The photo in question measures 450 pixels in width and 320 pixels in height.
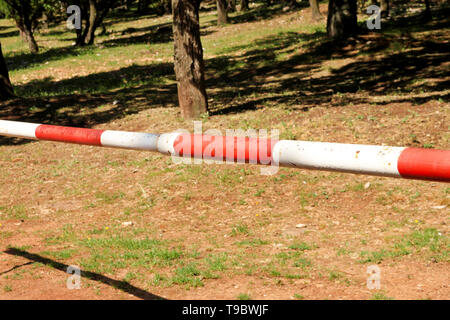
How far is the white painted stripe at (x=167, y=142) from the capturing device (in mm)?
2971

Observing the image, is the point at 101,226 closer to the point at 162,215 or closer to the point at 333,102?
the point at 162,215

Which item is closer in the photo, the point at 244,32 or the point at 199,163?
the point at 199,163

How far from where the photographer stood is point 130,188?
889 centimetres

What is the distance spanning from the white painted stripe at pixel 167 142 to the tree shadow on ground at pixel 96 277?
2.42m

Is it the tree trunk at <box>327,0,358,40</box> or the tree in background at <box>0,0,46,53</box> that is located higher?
the tree in background at <box>0,0,46,53</box>

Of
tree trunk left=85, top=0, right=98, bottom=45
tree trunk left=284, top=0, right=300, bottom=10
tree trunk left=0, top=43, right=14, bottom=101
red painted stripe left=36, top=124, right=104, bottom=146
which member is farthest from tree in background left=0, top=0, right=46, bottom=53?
red painted stripe left=36, top=124, right=104, bottom=146

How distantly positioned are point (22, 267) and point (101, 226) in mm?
1608

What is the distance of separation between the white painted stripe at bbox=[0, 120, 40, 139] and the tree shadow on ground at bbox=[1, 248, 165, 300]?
6.31 feet

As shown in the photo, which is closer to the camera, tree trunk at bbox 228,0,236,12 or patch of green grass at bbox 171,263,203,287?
patch of green grass at bbox 171,263,203,287

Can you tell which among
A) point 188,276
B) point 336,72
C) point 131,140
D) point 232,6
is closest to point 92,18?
point 232,6

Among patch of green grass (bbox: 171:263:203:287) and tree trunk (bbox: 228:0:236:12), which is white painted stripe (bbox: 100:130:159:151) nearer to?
patch of green grass (bbox: 171:263:203:287)

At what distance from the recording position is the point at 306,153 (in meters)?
2.50

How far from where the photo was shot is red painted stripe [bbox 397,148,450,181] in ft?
6.71
